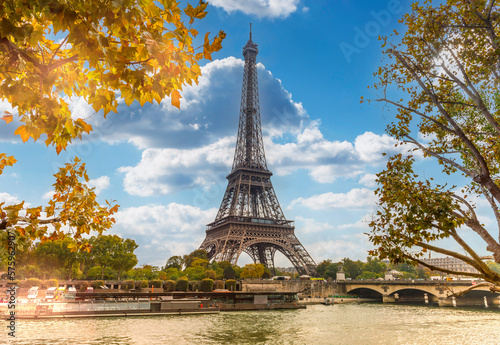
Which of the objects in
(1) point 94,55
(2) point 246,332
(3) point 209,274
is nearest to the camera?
(1) point 94,55

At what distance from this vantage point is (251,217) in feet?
268

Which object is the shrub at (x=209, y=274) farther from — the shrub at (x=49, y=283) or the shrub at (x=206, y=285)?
the shrub at (x=49, y=283)

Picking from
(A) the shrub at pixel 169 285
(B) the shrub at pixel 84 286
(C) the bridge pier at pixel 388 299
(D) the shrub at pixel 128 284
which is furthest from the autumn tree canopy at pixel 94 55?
(C) the bridge pier at pixel 388 299

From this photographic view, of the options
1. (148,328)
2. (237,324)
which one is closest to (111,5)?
(148,328)

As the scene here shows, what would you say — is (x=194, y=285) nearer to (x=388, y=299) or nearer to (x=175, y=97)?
(x=388, y=299)

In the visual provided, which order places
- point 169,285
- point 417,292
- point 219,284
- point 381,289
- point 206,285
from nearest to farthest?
point 206,285 → point 169,285 → point 219,284 → point 381,289 → point 417,292

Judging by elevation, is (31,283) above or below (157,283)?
above

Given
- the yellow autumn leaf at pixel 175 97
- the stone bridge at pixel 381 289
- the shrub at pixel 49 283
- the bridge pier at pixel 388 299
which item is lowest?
the bridge pier at pixel 388 299

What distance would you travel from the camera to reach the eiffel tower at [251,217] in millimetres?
77931

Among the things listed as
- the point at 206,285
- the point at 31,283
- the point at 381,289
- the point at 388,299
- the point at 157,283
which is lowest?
the point at 388,299

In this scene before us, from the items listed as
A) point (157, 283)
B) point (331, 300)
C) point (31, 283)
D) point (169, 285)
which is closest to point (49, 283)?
point (31, 283)

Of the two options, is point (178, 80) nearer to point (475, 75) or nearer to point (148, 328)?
point (475, 75)

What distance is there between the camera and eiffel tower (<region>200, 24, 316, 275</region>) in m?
77.9

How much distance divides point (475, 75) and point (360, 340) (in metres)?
24.8
